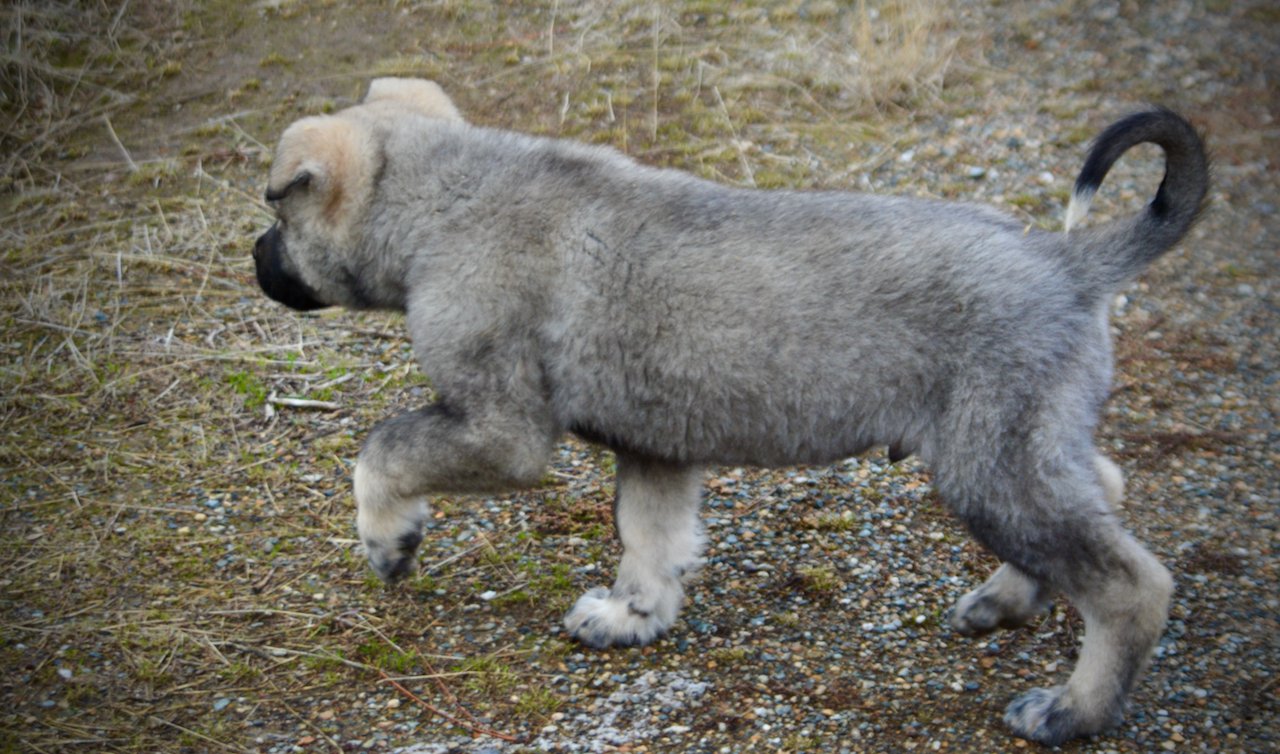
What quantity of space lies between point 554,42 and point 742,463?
558 cm

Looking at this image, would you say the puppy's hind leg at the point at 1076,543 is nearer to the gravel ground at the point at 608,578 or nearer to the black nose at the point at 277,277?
the gravel ground at the point at 608,578

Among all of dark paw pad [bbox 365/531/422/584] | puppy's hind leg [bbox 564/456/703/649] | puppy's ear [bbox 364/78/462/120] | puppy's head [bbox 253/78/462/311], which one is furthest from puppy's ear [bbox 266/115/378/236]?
puppy's hind leg [bbox 564/456/703/649]

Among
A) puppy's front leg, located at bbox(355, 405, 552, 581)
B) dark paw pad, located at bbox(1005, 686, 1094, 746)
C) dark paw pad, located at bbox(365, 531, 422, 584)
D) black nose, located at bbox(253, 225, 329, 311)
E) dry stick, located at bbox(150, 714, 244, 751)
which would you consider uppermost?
black nose, located at bbox(253, 225, 329, 311)

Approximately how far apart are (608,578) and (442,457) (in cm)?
108

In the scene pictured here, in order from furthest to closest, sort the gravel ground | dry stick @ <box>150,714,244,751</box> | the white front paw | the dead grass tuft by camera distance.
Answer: the dead grass tuft < the white front paw < the gravel ground < dry stick @ <box>150,714,244,751</box>

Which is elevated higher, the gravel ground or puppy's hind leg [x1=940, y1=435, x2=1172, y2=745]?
puppy's hind leg [x1=940, y1=435, x2=1172, y2=745]

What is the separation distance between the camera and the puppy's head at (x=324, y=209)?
440cm

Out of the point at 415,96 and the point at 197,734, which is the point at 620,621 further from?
the point at 415,96

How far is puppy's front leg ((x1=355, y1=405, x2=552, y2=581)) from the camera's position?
4.15 metres

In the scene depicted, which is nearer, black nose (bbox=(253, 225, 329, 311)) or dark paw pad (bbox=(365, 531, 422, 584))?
dark paw pad (bbox=(365, 531, 422, 584))

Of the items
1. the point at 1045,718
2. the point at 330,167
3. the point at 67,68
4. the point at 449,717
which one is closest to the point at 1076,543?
the point at 1045,718

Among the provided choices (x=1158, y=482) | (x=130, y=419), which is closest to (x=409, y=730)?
(x=130, y=419)

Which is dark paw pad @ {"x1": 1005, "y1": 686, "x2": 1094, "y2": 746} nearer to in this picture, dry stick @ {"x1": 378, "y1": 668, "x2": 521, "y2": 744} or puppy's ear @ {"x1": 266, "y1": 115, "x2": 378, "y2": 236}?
dry stick @ {"x1": 378, "y1": 668, "x2": 521, "y2": 744}

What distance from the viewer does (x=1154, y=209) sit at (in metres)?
3.88
